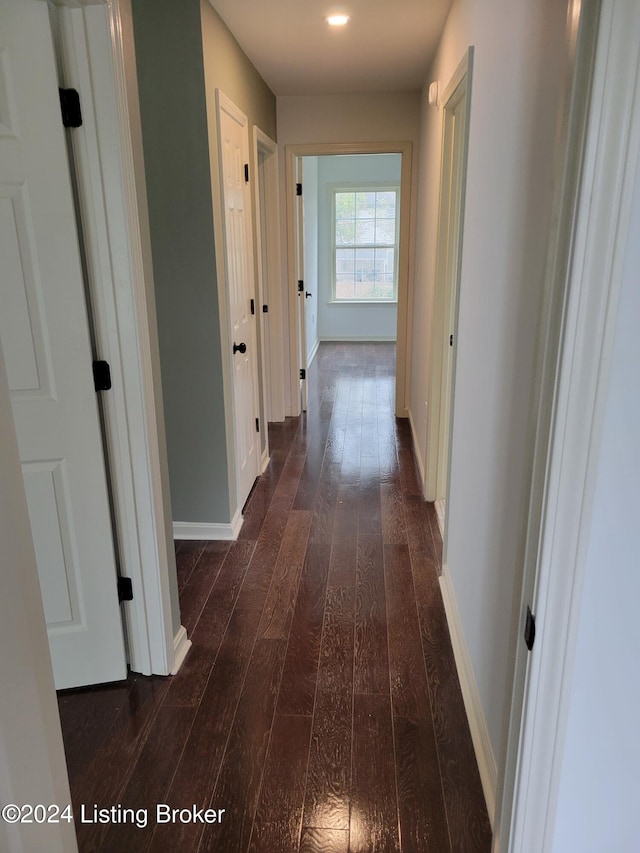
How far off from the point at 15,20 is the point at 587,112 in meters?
1.54

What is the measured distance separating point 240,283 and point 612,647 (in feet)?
9.18

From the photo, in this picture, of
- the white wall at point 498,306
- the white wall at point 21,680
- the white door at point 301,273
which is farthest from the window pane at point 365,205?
the white wall at point 21,680

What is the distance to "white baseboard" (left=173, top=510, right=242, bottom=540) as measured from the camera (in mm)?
3164

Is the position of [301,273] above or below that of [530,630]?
above

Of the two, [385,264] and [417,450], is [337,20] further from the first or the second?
[385,264]

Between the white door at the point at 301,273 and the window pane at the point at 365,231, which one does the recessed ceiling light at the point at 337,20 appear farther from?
the window pane at the point at 365,231

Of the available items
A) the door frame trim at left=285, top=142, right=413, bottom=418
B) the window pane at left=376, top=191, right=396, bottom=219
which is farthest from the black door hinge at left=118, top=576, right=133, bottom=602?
the window pane at left=376, top=191, right=396, bottom=219

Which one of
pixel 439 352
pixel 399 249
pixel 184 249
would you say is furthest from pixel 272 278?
pixel 184 249

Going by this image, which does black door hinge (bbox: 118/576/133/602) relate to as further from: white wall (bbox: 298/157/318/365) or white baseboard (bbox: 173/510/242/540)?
white wall (bbox: 298/157/318/365)

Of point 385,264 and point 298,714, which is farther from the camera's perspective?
point 385,264

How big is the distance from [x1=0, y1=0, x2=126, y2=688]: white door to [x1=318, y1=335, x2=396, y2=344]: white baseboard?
276 inches

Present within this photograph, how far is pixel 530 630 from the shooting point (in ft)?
3.21

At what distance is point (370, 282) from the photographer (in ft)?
28.2

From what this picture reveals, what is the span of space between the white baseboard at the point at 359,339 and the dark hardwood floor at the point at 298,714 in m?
5.65
